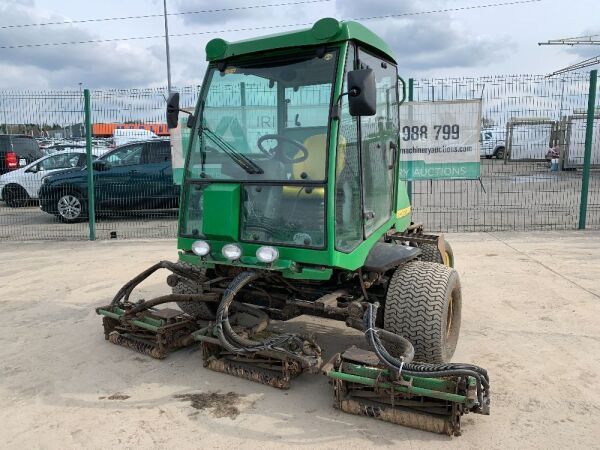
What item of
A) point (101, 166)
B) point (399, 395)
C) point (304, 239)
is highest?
point (101, 166)

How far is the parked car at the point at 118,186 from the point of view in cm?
1084

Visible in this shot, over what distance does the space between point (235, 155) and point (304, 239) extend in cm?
82

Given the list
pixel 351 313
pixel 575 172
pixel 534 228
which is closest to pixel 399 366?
pixel 351 313

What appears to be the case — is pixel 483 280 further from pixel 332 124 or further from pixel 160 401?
pixel 160 401

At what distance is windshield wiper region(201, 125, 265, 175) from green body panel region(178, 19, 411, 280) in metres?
0.16

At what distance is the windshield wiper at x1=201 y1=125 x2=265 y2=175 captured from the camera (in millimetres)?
3734

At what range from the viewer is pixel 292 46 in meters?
3.65

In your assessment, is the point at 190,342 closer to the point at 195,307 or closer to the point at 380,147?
the point at 195,307

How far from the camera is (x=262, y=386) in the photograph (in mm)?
3643

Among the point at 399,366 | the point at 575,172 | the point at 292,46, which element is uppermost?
the point at 292,46

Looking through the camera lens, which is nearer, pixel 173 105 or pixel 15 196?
pixel 173 105

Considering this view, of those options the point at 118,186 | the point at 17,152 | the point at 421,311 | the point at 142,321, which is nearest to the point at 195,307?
the point at 142,321

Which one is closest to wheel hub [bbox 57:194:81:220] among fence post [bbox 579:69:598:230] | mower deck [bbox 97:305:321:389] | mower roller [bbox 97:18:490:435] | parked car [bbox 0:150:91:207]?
parked car [bbox 0:150:91:207]

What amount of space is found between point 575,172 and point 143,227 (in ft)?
28.7
